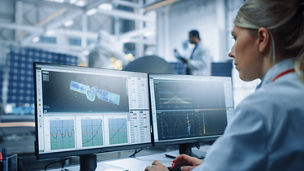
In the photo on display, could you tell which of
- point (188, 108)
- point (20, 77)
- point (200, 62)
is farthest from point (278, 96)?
point (20, 77)

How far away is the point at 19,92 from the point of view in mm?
3654

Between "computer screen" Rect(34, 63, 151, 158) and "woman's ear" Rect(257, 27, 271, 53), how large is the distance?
0.64m

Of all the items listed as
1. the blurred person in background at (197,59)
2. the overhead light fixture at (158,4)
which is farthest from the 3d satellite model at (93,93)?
the overhead light fixture at (158,4)

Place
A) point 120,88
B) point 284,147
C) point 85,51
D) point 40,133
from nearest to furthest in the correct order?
1. point 284,147
2. point 40,133
3. point 120,88
4. point 85,51

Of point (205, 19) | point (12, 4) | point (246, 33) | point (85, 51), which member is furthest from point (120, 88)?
point (12, 4)

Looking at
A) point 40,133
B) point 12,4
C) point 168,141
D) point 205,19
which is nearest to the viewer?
point 40,133

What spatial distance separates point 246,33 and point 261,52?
64 mm

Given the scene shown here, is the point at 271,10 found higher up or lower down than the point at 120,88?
higher up

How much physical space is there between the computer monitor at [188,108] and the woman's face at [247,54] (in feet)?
1.92

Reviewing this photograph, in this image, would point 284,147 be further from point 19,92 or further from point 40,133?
point 19,92

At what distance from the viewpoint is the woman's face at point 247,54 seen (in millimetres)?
788

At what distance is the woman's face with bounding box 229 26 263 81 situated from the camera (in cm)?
79

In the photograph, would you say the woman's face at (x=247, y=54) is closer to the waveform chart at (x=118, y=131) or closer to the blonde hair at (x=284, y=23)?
the blonde hair at (x=284, y=23)

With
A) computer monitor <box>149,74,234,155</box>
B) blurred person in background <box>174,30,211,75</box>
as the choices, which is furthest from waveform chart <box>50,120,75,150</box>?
blurred person in background <box>174,30,211,75</box>
